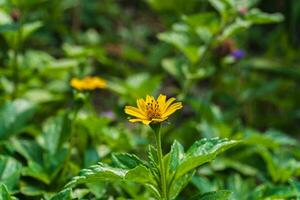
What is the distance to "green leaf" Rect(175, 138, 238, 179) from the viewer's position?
45.1 inches

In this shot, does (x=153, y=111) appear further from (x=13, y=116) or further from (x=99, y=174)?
(x=13, y=116)

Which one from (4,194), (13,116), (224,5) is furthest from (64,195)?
(224,5)

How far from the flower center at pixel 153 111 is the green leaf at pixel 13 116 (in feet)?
2.27

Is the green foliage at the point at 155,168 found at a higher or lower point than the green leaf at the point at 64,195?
higher

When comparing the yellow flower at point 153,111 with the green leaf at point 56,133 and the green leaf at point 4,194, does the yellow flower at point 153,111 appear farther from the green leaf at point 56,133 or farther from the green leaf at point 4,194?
the green leaf at point 56,133

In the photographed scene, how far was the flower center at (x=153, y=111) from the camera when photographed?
1.17 m

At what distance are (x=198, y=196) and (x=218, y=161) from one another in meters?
0.66

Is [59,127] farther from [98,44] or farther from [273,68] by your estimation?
[273,68]

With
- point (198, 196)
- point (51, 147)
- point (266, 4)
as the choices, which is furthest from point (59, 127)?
point (266, 4)

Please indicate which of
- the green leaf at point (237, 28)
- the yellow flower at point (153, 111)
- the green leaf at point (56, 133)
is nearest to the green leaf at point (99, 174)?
the yellow flower at point (153, 111)

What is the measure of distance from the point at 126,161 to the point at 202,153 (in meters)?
0.16

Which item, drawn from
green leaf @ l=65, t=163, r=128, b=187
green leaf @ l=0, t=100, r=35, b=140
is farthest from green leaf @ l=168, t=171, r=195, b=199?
green leaf @ l=0, t=100, r=35, b=140

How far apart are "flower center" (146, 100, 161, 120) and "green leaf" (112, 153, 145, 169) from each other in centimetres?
10

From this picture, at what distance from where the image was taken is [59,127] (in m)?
1.75
